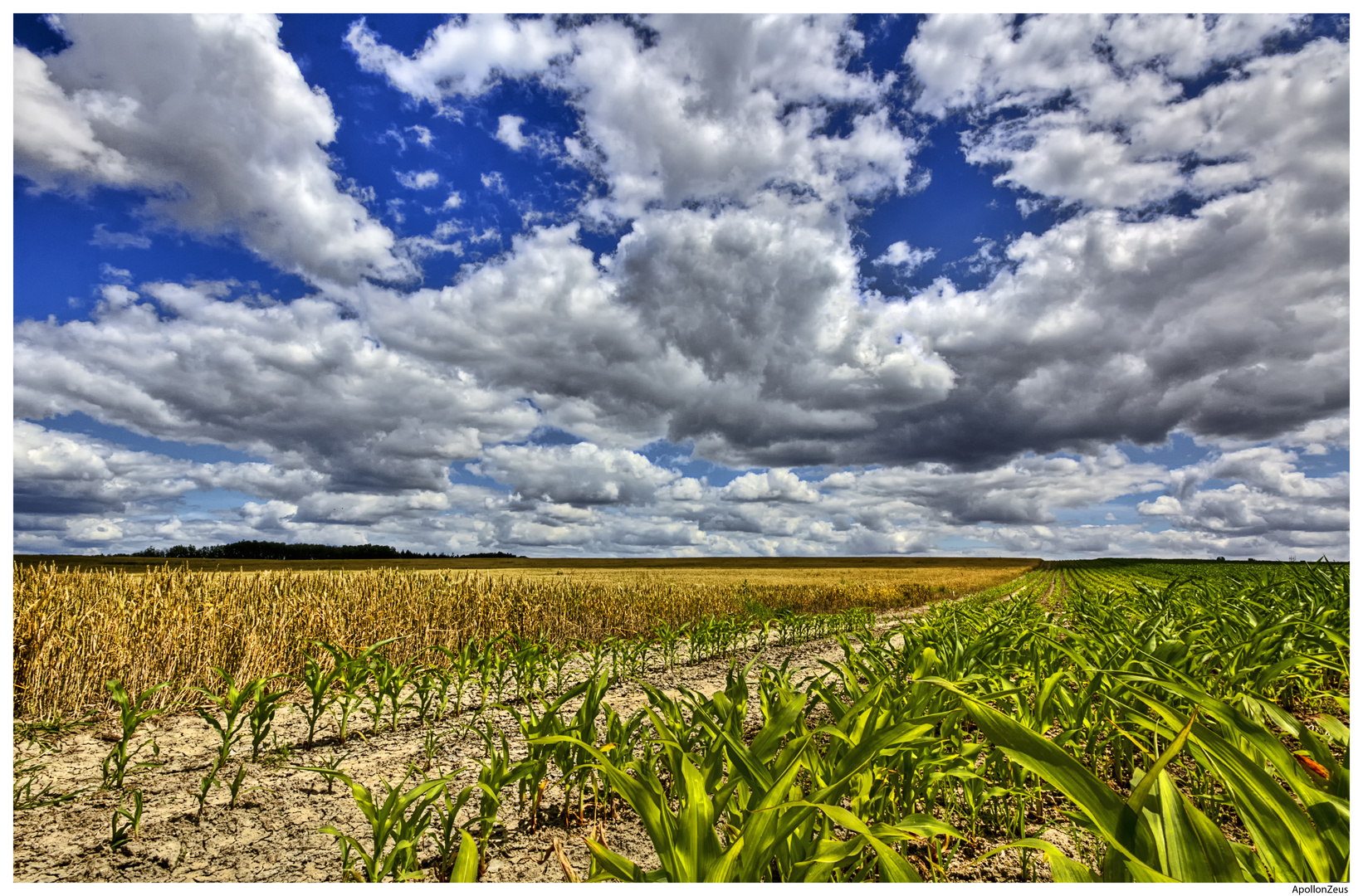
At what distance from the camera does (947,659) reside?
445cm

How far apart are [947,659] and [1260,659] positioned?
198 centimetres

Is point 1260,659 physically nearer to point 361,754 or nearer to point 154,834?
point 361,754

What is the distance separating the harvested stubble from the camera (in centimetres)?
681

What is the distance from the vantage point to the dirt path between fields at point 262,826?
296 centimetres

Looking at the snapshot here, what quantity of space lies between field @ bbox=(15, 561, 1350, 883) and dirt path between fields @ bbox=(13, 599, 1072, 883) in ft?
0.07

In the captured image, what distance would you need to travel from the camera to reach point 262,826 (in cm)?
339

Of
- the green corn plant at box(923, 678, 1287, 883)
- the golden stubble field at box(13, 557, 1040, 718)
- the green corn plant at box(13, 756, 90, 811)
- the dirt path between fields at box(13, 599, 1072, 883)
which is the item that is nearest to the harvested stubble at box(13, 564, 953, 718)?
the golden stubble field at box(13, 557, 1040, 718)

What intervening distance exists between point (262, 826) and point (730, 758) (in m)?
2.89

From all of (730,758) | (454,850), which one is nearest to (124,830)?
(454,850)

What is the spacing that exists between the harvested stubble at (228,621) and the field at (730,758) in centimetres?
5

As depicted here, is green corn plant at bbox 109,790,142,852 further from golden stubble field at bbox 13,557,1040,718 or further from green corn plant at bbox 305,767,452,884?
golden stubble field at bbox 13,557,1040,718

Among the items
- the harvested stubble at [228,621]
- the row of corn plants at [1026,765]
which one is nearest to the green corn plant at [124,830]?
the row of corn plants at [1026,765]

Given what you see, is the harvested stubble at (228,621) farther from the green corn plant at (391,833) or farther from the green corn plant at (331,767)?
the green corn plant at (391,833)

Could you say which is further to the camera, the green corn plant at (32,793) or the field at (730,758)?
the green corn plant at (32,793)
